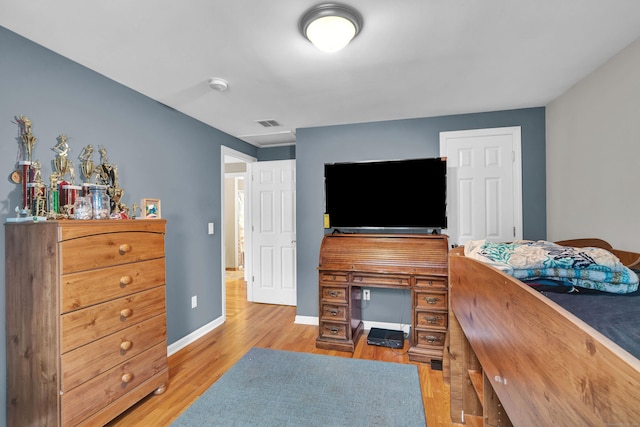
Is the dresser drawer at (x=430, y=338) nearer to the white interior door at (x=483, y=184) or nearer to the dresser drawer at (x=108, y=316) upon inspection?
the white interior door at (x=483, y=184)

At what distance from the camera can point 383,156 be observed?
3186 mm

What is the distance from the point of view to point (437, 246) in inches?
106

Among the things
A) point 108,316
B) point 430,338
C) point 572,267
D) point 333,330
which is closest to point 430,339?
point 430,338

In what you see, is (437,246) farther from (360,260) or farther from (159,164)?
(159,164)

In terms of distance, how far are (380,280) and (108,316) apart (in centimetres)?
215

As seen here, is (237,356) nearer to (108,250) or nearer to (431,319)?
(108,250)

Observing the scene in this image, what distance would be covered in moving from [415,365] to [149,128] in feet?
10.5

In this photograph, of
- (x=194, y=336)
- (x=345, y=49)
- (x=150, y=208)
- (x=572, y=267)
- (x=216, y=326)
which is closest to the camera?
(x=572, y=267)

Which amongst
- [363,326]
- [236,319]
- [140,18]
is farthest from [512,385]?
[236,319]

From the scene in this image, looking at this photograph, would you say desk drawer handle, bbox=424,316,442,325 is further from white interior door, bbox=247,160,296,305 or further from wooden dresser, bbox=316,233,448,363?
white interior door, bbox=247,160,296,305

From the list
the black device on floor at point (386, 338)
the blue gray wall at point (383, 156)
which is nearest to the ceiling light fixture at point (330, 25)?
the blue gray wall at point (383, 156)

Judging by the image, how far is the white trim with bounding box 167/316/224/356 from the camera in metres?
2.74

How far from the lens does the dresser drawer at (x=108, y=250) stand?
1.55 m

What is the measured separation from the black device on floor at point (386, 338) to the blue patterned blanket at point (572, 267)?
1.88m
